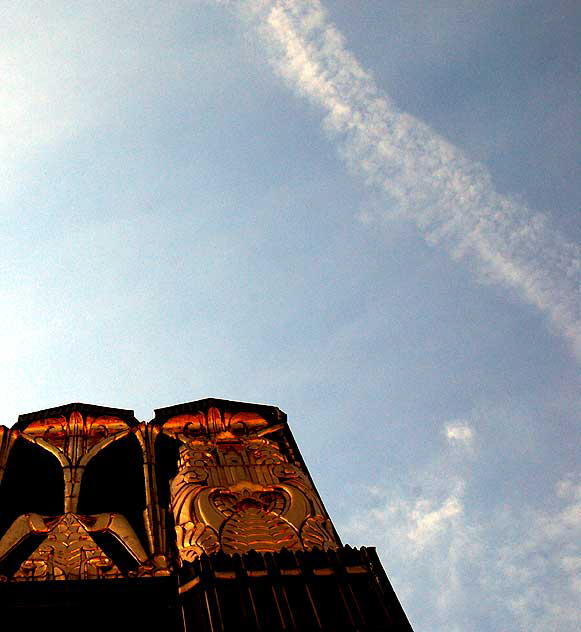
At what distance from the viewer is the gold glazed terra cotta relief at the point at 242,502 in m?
13.1

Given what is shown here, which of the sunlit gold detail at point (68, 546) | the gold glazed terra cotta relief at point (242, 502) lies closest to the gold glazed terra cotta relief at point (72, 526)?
the sunlit gold detail at point (68, 546)

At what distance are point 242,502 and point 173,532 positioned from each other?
181cm

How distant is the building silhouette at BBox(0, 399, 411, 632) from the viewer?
11000 millimetres

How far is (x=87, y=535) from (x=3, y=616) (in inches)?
124

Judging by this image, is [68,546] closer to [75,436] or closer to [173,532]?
[173,532]

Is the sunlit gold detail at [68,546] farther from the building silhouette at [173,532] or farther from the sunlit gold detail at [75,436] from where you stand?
the sunlit gold detail at [75,436]

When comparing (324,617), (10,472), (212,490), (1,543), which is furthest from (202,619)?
(10,472)

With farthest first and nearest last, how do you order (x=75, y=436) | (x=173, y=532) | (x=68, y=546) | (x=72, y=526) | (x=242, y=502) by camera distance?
(x=75, y=436)
(x=173, y=532)
(x=72, y=526)
(x=242, y=502)
(x=68, y=546)

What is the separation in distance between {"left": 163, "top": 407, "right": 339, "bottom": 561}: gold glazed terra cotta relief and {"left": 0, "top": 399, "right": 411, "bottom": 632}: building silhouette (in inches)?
1.3

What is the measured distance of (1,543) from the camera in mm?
13945

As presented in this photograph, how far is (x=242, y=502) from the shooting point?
14094mm

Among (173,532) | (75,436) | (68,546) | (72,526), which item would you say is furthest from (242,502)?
(75,436)

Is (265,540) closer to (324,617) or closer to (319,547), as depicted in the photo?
(319,547)

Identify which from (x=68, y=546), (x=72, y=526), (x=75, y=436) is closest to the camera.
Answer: (x=68, y=546)
